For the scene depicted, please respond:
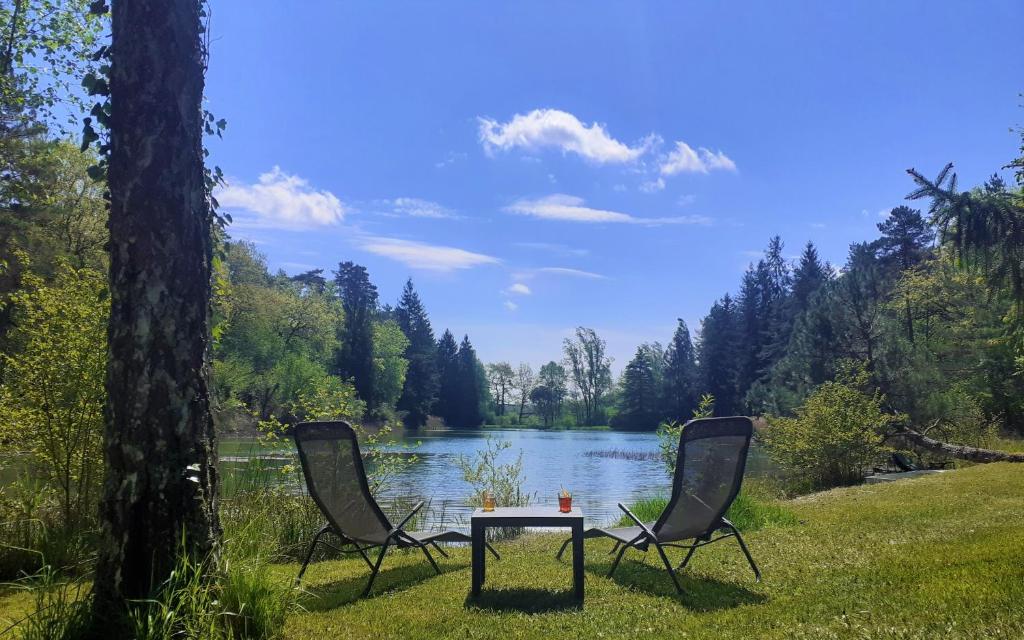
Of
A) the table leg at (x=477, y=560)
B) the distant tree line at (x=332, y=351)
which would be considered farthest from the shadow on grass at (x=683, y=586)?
the distant tree line at (x=332, y=351)

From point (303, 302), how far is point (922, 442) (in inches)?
1144

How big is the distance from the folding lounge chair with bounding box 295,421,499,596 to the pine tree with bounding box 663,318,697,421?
51986mm

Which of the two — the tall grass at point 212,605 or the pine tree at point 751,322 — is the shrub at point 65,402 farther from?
the pine tree at point 751,322

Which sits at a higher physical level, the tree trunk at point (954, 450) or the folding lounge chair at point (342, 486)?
the folding lounge chair at point (342, 486)

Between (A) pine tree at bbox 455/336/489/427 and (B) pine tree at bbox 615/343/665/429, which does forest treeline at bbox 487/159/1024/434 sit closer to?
(B) pine tree at bbox 615/343/665/429

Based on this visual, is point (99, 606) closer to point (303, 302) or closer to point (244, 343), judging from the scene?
point (244, 343)

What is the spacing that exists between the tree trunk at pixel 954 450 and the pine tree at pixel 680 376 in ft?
129

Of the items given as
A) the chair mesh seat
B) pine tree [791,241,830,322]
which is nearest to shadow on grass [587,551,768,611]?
the chair mesh seat

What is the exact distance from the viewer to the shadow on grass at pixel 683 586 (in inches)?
138

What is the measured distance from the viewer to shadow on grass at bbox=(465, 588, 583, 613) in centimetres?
357

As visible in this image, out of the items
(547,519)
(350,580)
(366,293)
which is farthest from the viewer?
(366,293)

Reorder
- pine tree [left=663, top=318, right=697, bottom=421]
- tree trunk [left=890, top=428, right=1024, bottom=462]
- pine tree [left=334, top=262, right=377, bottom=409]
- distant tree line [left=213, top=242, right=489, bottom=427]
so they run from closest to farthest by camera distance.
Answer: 1. tree trunk [left=890, top=428, right=1024, bottom=462]
2. distant tree line [left=213, top=242, right=489, bottom=427]
3. pine tree [left=334, top=262, right=377, bottom=409]
4. pine tree [left=663, top=318, right=697, bottom=421]

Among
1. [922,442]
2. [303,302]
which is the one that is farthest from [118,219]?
[303,302]

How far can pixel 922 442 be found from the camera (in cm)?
1466
